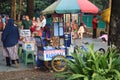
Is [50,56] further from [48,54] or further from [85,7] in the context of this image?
[85,7]

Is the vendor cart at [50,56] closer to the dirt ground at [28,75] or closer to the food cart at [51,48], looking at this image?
the food cart at [51,48]

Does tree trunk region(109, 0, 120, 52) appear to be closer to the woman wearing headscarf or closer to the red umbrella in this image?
the woman wearing headscarf

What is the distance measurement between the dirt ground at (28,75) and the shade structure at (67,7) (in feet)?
9.83

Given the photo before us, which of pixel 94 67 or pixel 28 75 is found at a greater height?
pixel 94 67

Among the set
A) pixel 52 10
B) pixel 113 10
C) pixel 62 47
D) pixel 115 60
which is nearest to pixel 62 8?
pixel 52 10

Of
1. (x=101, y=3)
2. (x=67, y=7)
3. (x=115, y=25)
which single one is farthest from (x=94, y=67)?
(x=101, y=3)

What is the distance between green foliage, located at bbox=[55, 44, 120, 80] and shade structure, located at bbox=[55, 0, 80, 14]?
6974 millimetres

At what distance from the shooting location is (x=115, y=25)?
A: 8953mm

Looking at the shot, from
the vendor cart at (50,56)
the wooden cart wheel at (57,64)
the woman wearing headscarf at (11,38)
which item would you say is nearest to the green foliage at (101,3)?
the woman wearing headscarf at (11,38)

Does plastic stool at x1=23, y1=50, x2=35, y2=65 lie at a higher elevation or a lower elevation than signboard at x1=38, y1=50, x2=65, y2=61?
lower

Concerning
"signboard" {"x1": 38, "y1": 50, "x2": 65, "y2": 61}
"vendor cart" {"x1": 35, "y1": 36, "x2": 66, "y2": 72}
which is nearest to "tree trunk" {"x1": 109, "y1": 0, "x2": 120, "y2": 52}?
"vendor cart" {"x1": 35, "y1": 36, "x2": 66, "y2": 72}

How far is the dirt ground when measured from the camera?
11.1 m

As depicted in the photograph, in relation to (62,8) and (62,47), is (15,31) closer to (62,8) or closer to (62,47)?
(62,47)

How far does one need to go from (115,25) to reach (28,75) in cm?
371
